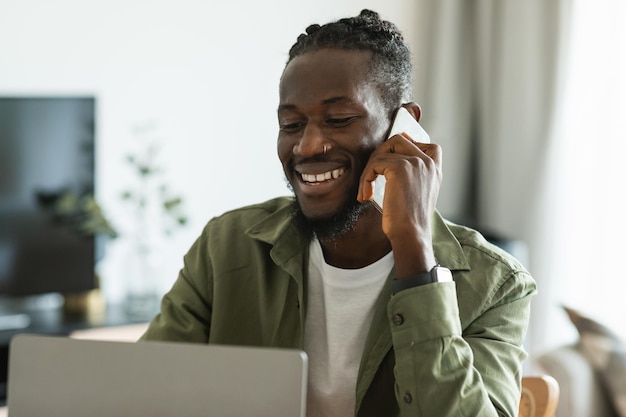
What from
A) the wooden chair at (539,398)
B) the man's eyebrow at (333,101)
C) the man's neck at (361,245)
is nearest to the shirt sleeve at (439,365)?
the wooden chair at (539,398)

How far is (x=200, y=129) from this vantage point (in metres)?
3.65

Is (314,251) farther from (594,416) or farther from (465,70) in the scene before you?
(465,70)

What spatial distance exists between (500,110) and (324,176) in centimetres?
249

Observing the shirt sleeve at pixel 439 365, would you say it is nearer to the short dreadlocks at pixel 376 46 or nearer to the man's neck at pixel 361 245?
the man's neck at pixel 361 245

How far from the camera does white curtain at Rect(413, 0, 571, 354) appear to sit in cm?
376

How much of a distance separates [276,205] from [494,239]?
2041mm

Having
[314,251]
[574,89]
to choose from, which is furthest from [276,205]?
[574,89]

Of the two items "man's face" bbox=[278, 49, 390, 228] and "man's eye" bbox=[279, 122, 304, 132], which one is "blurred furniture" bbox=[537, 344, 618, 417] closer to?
"man's face" bbox=[278, 49, 390, 228]

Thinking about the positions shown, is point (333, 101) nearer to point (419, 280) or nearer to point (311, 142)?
point (311, 142)

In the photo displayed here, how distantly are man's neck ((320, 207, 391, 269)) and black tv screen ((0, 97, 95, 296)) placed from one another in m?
1.81

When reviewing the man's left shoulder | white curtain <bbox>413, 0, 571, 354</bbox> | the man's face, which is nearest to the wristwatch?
the man's left shoulder

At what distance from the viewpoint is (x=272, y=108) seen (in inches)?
149

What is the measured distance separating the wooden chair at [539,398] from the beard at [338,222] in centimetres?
41

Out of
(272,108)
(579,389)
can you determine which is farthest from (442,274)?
(272,108)
